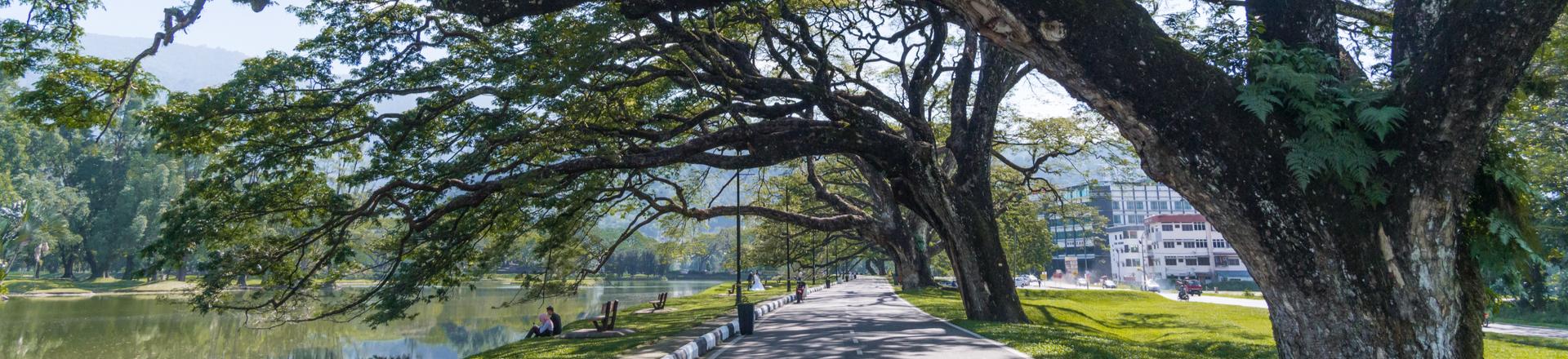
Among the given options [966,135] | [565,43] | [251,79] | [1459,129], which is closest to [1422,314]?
[1459,129]

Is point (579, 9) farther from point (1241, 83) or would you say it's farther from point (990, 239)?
point (1241, 83)

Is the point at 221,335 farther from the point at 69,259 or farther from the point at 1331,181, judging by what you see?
the point at 69,259

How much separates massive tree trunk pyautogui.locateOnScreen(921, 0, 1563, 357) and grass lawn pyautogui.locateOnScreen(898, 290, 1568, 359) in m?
4.53

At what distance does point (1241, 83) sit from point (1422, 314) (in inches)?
86.9

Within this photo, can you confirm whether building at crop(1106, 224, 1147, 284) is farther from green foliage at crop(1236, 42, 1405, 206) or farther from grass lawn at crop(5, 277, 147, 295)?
green foliage at crop(1236, 42, 1405, 206)

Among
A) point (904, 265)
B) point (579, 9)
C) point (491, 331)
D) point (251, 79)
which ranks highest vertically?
point (579, 9)

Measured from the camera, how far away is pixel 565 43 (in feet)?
36.3

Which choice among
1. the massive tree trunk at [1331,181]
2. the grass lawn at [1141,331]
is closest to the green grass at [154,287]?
the grass lawn at [1141,331]

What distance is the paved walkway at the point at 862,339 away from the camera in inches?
471

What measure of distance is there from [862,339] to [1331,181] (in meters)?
9.26

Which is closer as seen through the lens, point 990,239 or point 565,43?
point 565,43

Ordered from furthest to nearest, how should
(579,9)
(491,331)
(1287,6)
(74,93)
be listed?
(491,331) < (579,9) < (74,93) < (1287,6)

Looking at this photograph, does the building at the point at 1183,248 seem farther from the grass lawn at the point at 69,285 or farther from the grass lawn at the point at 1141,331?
the grass lawn at the point at 69,285

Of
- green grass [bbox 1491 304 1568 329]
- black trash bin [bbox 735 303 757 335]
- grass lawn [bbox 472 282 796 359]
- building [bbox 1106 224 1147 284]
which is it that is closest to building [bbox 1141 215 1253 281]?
building [bbox 1106 224 1147 284]
